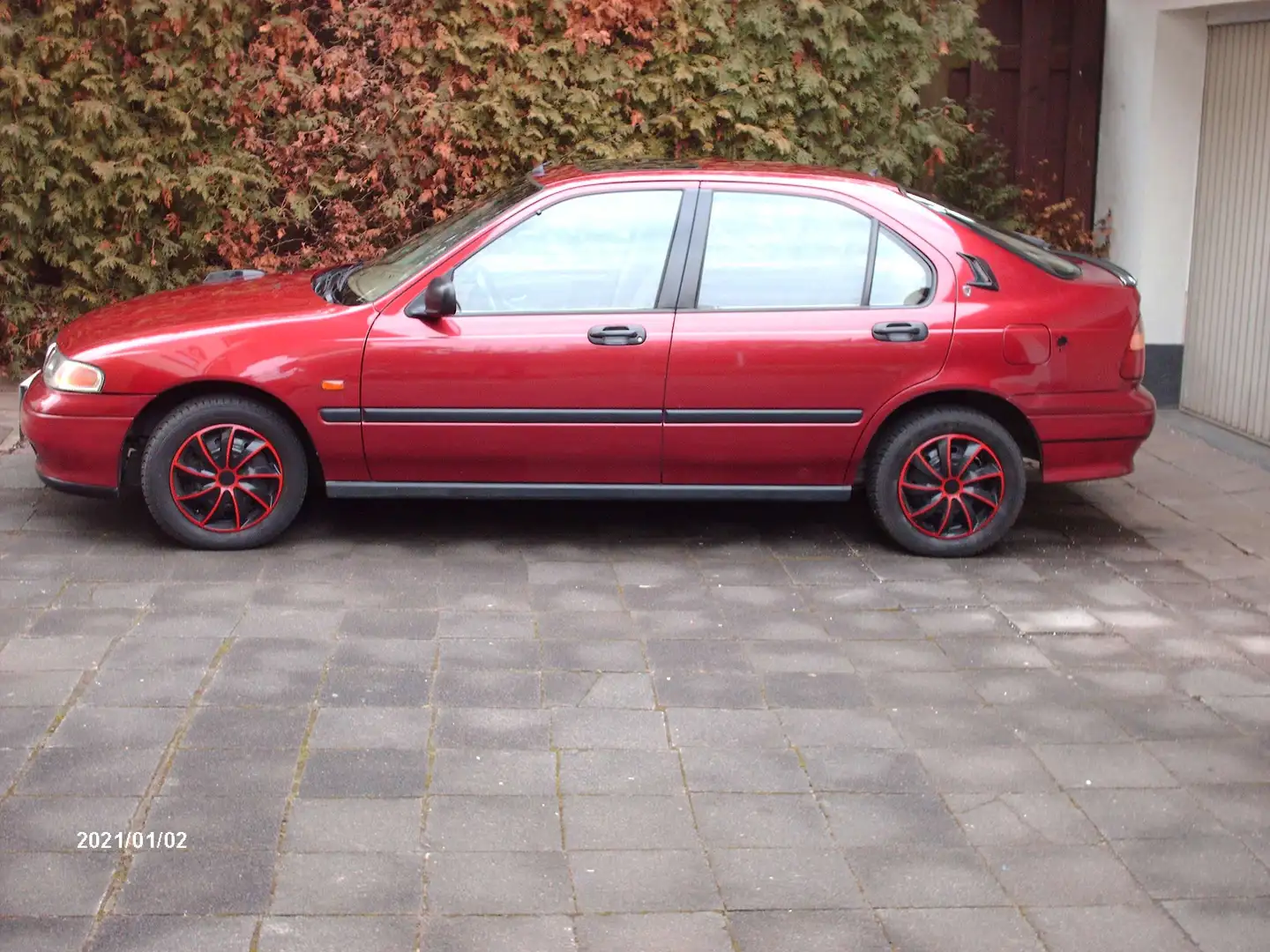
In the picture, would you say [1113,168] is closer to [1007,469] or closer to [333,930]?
[1007,469]

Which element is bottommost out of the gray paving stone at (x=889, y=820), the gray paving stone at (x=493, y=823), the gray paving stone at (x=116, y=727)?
the gray paving stone at (x=889, y=820)

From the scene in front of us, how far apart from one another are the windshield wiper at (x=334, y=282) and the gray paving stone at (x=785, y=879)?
11.4ft

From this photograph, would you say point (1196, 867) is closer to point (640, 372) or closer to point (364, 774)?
point (364, 774)

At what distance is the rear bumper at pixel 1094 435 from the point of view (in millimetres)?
6879

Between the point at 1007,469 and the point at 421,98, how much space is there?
442 centimetres

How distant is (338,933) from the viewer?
374 cm

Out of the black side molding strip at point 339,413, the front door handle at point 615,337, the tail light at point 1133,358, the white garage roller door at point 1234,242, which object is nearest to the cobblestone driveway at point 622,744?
the black side molding strip at point 339,413

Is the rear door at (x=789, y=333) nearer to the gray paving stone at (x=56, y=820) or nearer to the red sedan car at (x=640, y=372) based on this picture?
the red sedan car at (x=640, y=372)

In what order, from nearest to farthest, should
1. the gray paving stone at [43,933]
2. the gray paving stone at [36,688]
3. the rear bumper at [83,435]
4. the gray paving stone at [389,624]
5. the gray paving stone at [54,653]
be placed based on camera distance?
the gray paving stone at [43,933]
the gray paving stone at [36,688]
the gray paving stone at [54,653]
the gray paving stone at [389,624]
the rear bumper at [83,435]

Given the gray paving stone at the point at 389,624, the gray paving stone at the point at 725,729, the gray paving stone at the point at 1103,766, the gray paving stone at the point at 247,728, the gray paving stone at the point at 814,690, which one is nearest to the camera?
the gray paving stone at the point at 1103,766

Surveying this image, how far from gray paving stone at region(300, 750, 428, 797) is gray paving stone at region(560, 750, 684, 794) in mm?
428

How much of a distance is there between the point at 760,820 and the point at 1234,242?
262 inches

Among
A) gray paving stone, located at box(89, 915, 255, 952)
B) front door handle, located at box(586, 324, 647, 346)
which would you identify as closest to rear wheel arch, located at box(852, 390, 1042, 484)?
front door handle, located at box(586, 324, 647, 346)

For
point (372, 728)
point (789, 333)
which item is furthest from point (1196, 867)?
point (789, 333)
